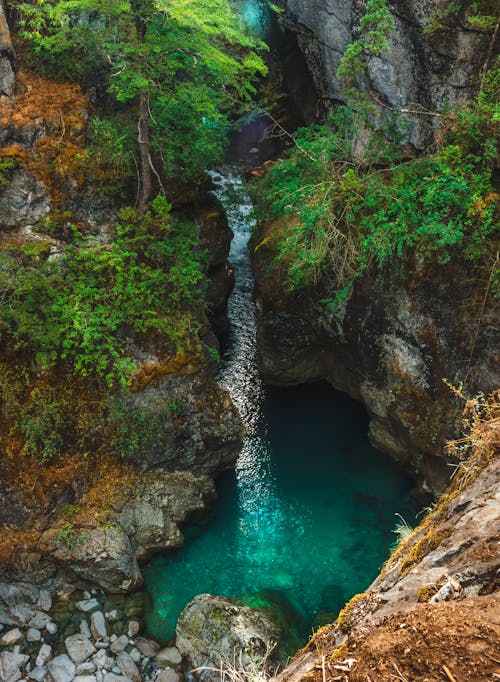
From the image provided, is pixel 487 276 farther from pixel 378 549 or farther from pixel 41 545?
pixel 41 545

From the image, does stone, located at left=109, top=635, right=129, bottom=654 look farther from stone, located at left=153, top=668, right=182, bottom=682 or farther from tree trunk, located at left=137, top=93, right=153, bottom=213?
tree trunk, located at left=137, top=93, right=153, bottom=213

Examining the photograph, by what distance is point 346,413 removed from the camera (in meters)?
13.6

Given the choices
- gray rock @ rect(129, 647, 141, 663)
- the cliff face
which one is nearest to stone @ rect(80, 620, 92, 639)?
gray rock @ rect(129, 647, 141, 663)

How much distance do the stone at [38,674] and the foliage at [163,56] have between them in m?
9.76

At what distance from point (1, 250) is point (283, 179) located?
6509mm

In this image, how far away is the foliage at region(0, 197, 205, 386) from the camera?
8977mm

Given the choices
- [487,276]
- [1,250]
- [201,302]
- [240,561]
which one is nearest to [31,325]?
[1,250]

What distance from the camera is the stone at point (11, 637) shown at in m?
8.47

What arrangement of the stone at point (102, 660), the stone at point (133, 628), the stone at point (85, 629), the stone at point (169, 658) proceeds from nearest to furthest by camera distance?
Result: the stone at point (102, 660), the stone at point (169, 658), the stone at point (85, 629), the stone at point (133, 628)

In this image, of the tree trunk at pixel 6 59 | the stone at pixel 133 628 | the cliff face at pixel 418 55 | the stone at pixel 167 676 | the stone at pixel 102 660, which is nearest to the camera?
the stone at pixel 167 676

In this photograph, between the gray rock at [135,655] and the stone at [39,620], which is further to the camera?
the stone at [39,620]

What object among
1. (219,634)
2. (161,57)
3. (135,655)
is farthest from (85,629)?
(161,57)

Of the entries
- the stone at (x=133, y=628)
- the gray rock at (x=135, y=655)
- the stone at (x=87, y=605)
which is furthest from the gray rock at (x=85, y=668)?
the stone at (x=87, y=605)

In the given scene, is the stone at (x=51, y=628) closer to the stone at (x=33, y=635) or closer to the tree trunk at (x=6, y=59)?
the stone at (x=33, y=635)
